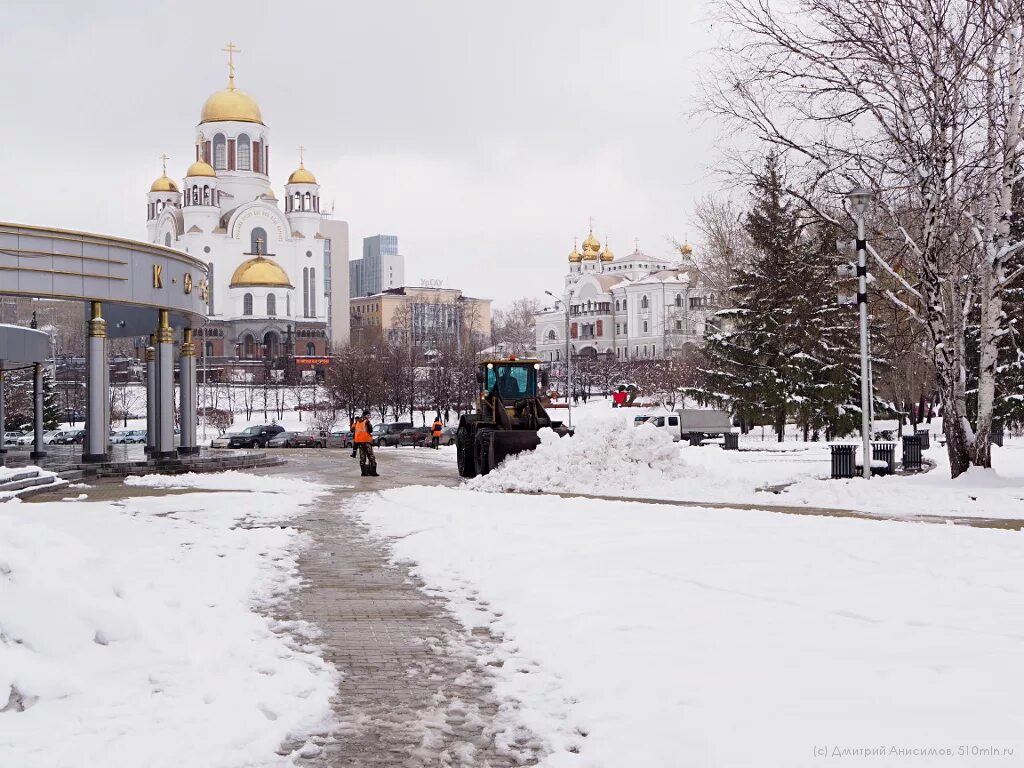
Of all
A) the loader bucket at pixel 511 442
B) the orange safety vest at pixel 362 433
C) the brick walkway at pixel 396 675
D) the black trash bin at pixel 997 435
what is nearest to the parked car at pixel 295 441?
the orange safety vest at pixel 362 433

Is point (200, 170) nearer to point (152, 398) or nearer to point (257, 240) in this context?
point (257, 240)

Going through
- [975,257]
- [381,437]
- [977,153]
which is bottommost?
[381,437]

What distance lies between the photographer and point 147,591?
8961mm

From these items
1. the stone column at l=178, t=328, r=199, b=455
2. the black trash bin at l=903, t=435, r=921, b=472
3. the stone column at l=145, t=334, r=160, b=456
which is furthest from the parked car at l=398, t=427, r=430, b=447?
the black trash bin at l=903, t=435, r=921, b=472

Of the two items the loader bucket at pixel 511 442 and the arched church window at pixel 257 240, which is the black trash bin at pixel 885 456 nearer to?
the loader bucket at pixel 511 442

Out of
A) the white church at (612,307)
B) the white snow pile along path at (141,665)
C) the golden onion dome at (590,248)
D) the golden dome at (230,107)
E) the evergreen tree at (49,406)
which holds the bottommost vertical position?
the white snow pile along path at (141,665)

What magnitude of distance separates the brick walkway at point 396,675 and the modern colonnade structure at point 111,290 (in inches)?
680

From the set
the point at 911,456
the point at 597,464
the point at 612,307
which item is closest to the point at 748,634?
the point at 597,464

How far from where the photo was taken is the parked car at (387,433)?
57.8 m

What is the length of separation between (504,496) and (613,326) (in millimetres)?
124661

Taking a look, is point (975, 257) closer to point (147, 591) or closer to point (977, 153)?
point (977, 153)

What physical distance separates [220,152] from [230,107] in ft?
16.2

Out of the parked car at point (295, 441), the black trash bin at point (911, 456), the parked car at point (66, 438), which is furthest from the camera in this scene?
the parked car at point (66, 438)

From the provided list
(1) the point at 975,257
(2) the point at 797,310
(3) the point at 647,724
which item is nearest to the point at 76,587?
(3) the point at 647,724
